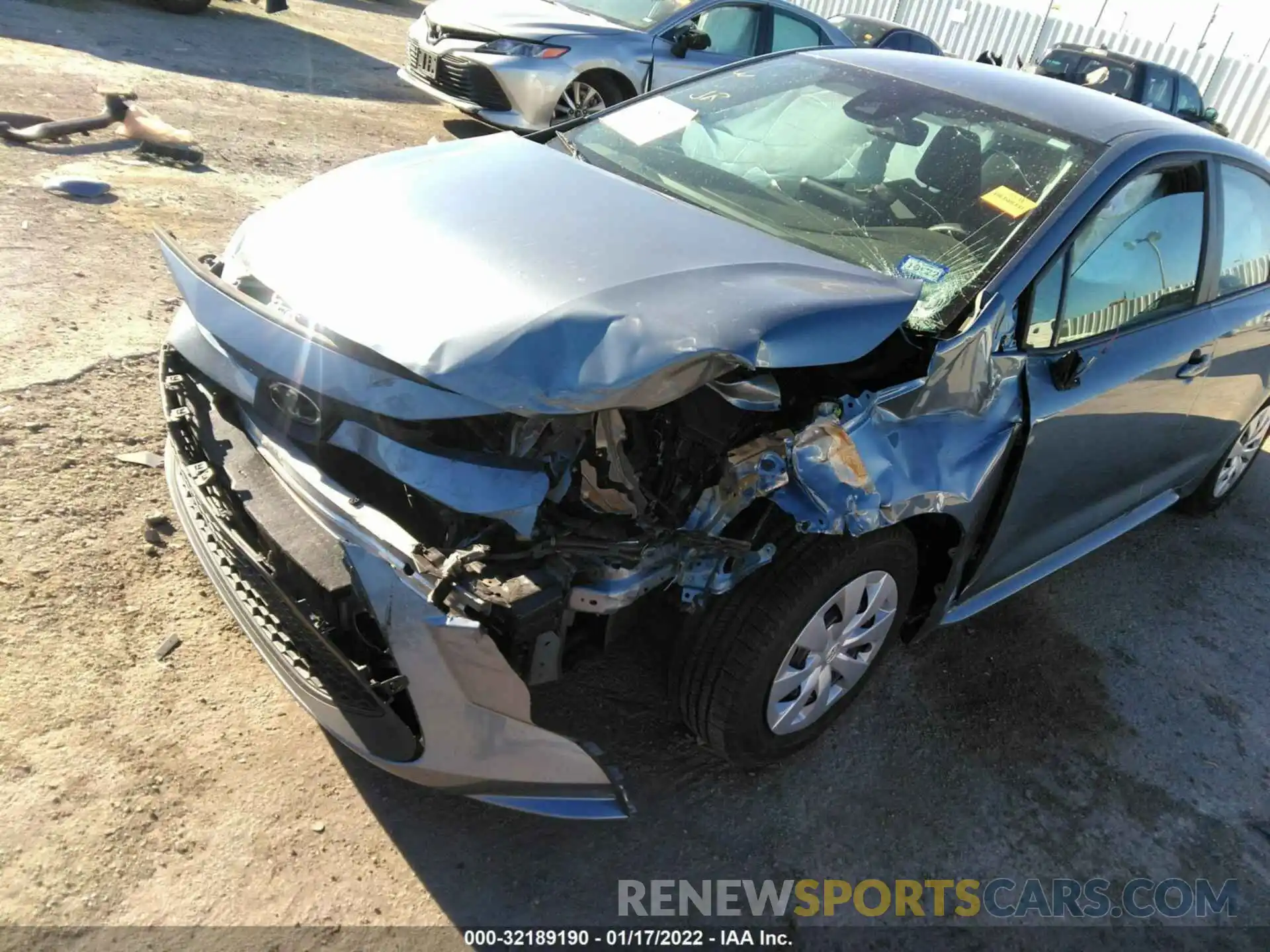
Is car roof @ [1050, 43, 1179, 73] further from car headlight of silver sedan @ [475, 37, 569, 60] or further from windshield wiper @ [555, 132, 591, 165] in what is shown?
windshield wiper @ [555, 132, 591, 165]

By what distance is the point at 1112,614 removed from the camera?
361 cm

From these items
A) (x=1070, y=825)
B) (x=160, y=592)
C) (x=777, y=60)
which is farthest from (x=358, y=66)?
(x=1070, y=825)

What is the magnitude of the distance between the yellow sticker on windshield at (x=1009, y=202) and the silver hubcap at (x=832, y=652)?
1.12 m

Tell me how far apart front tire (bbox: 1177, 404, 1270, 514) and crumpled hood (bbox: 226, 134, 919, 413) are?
9.03 feet

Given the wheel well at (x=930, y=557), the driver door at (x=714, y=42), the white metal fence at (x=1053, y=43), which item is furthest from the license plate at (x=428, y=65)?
the white metal fence at (x=1053, y=43)

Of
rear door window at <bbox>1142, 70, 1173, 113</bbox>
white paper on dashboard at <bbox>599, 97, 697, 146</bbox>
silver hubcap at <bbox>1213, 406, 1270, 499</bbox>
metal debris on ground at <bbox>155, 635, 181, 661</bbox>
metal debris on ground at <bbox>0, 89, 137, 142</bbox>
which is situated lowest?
metal debris on ground at <bbox>155, 635, 181, 661</bbox>

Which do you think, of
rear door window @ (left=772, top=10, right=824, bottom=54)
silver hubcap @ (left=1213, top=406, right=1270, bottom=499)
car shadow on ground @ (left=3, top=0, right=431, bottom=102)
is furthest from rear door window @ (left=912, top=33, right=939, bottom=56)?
silver hubcap @ (left=1213, top=406, right=1270, bottom=499)

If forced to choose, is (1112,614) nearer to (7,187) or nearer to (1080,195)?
(1080,195)

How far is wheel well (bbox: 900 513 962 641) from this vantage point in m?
2.50

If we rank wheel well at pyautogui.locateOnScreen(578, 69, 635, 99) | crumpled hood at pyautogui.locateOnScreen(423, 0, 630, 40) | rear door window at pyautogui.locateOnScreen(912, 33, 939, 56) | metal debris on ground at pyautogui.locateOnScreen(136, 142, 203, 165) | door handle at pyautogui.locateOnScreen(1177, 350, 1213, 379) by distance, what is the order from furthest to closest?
rear door window at pyautogui.locateOnScreen(912, 33, 939, 56), wheel well at pyautogui.locateOnScreen(578, 69, 635, 99), crumpled hood at pyautogui.locateOnScreen(423, 0, 630, 40), metal debris on ground at pyautogui.locateOnScreen(136, 142, 203, 165), door handle at pyautogui.locateOnScreen(1177, 350, 1213, 379)

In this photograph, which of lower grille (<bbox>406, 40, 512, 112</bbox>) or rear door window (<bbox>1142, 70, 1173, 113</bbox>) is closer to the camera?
lower grille (<bbox>406, 40, 512, 112</bbox>)

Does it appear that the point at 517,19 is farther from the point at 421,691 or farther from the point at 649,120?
the point at 421,691

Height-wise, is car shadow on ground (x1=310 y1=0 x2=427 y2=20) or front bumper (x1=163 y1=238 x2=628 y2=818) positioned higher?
car shadow on ground (x1=310 y1=0 x2=427 y2=20)

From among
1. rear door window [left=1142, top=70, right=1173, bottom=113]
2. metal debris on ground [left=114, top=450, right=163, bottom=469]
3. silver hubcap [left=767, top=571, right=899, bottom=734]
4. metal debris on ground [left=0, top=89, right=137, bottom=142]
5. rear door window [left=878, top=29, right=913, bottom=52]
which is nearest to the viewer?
silver hubcap [left=767, top=571, right=899, bottom=734]
